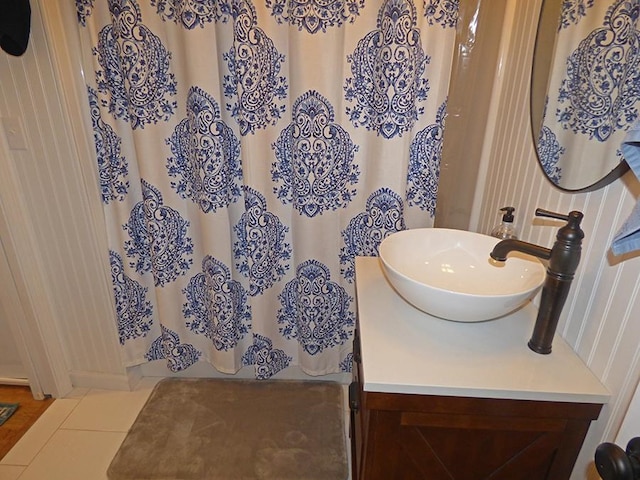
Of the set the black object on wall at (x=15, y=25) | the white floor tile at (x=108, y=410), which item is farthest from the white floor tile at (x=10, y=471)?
the black object on wall at (x=15, y=25)

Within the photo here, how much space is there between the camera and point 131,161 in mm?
1529

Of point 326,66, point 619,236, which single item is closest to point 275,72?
point 326,66

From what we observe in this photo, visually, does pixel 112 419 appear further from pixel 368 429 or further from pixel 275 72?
pixel 275 72

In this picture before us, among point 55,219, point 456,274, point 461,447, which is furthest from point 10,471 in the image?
point 456,274

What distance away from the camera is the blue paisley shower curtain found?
133 centimetres

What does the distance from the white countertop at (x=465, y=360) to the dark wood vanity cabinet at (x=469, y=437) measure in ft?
0.10

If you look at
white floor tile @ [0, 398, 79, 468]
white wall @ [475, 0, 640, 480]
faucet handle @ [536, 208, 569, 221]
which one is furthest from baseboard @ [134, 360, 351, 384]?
faucet handle @ [536, 208, 569, 221]

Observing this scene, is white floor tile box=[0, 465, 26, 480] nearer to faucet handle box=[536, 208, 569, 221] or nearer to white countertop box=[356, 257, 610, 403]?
white countertop box=[356, 257, 610, 403]

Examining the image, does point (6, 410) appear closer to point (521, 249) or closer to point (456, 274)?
point (456, 274)

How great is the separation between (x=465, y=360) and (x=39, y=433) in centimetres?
187

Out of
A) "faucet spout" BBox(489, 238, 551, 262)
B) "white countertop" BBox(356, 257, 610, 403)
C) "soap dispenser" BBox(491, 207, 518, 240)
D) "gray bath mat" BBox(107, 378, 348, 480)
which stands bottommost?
"gray bath mat" BBox(107, 378, 348, 480)

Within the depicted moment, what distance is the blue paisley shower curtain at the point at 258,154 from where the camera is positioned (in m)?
1.33

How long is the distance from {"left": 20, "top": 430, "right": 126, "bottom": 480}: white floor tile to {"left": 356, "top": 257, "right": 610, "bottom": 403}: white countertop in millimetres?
1346

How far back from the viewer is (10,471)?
1479mm
